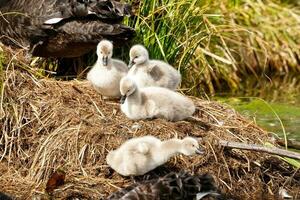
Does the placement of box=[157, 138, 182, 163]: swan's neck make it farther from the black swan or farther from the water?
the water

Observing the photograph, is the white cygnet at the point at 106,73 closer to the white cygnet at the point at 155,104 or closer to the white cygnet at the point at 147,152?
the white cygnet at the point at 155,104

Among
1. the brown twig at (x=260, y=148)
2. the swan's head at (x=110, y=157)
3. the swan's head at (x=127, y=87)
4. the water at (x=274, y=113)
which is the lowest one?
the water at (x=274, y=113)

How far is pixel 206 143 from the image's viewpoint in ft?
23.5

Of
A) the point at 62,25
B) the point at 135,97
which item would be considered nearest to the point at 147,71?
the point at 135,97

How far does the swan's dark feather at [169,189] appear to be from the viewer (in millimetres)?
6223

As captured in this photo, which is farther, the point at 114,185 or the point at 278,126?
the point at 278,126

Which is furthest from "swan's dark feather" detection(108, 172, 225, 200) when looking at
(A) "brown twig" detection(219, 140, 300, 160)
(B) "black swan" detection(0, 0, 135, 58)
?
(B) "black swan" detection(0, 0, 135, 58)

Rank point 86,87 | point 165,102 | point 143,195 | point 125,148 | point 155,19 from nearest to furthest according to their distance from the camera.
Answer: point 143,195 → point 125,148 → point 165,102 → point 86,87 → point 155,19

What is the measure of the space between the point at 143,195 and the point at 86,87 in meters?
1.80

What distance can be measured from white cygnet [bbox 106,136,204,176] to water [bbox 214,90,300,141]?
199 cm

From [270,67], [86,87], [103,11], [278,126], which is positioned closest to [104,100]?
[86,87]

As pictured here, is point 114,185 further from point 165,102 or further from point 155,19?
point 155,19

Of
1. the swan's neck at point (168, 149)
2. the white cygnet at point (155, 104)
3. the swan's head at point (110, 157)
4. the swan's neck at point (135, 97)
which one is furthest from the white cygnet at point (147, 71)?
the swan's neck at point (168, 149)

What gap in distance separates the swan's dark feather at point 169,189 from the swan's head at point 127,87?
82 centimetres
